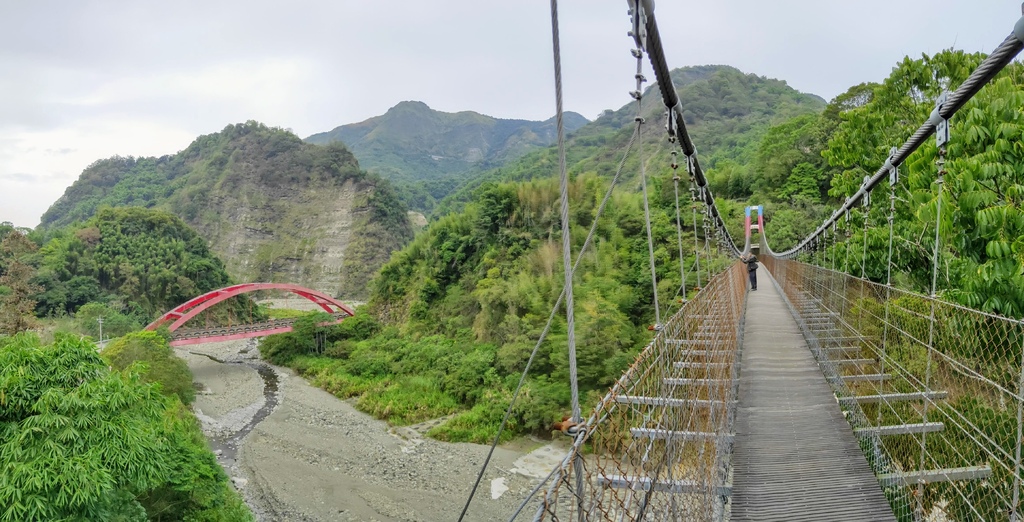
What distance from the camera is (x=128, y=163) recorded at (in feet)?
157

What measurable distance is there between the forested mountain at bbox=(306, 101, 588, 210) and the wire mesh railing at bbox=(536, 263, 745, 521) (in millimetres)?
58533

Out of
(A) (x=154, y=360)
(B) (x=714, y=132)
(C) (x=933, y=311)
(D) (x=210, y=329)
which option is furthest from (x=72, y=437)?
(B) (x=714, y=132)

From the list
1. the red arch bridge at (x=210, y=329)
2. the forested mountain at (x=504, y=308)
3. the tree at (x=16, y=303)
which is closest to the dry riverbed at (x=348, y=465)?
the forested mountain at (x=504, y=308)

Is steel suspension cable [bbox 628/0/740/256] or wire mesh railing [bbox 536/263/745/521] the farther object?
steel suspension cable [bbox 628/0/740/256]

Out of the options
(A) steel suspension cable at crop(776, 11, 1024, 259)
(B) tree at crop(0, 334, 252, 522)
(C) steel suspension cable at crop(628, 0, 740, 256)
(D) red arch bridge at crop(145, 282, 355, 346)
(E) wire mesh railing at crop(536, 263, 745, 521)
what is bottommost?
(D) red arch bridge at crop(145, 282, 355, 346)

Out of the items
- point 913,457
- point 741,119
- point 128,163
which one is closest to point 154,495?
point 913,457

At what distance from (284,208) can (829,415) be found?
39.4 m

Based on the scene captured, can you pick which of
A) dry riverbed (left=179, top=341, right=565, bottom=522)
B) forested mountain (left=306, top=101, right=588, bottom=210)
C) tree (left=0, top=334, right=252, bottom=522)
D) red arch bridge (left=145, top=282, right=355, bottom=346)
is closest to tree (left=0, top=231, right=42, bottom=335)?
red arch bridge (left=145, top=282, right=355, bottom=346)

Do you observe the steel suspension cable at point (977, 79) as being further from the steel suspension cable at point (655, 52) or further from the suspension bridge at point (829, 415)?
the steel suspension cable at point (655, 52)

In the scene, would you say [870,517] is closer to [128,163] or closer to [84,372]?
[84,372]

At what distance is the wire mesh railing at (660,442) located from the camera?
1.10m

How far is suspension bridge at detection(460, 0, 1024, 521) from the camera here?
1.50 m

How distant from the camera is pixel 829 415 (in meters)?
3.06

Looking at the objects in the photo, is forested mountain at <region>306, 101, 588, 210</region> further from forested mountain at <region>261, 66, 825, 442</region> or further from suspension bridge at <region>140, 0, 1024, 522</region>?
suspension bridge at <region>140, 0, 1024, 522</region>
